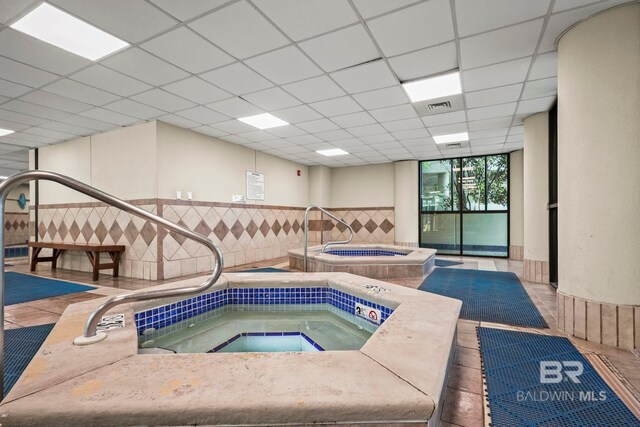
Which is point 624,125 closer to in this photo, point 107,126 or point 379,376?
point 379,376

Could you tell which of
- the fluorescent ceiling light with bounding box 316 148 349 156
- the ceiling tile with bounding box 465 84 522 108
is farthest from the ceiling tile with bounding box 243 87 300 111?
the fluorescent ceiling light with bounding box 316 148 349 156

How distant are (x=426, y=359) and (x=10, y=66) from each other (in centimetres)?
467

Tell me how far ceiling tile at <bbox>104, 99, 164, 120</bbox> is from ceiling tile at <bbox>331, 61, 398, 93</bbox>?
2.80 metres

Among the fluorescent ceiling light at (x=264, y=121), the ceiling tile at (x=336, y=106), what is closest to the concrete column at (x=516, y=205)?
the ceiling tile at (x=336, y=106)

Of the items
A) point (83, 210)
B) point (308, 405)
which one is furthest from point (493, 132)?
point (83, 210)

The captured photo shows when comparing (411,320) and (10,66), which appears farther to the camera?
(10,66)

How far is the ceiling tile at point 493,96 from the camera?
391 centimetres

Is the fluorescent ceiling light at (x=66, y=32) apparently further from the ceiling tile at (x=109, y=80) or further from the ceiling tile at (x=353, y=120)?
the ceiling tile at (x=353, y=120)

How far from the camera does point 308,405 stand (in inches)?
40.3

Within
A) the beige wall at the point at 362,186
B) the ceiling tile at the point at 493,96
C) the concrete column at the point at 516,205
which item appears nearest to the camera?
the ceiling tile at the point at 493,96

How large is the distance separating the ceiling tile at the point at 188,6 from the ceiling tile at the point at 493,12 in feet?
6.10

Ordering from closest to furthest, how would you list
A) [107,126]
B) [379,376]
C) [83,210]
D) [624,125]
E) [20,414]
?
[20,414], [379,376], [624,125], [107,126], [83,210]

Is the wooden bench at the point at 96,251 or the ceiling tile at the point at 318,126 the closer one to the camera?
the wooden bench at the point at 96,251

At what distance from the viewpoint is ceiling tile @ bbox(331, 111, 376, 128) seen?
492cm
